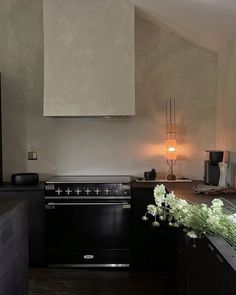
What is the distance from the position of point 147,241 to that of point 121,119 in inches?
57.5

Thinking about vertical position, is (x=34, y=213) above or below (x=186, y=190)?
below

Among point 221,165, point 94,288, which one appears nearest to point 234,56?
point 221,165

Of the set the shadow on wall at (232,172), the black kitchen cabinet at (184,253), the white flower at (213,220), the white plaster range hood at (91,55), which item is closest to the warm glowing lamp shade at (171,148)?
the black kitchen cabinet at (184,253)

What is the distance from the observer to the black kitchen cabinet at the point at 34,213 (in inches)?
151

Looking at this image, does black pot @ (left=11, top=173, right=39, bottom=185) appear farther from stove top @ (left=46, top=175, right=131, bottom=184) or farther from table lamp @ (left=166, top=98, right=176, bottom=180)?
table lamp @ (left=166, top=98, right=176, bottom=180)

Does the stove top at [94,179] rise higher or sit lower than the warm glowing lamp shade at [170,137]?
lower

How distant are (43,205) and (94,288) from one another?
1.00m

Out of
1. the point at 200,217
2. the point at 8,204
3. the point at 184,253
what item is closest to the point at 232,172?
the point at 184,253

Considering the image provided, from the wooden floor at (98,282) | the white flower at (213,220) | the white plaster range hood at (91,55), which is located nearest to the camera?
the white flower at (213,220)

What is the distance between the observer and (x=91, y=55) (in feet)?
12.8

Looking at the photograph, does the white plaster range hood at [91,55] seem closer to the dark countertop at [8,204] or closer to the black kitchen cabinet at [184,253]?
the black kitchen cabinet at [184,253]

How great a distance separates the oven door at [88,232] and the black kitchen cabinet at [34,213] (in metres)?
0.07

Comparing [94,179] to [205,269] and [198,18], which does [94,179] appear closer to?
[198,18]

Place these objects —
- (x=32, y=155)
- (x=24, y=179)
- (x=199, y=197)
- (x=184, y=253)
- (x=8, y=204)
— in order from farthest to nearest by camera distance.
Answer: (x=32, y=155)
(x=24, y=179)
(x=199, y=197)
(x=184, y=253)
(x=8, y=204)
